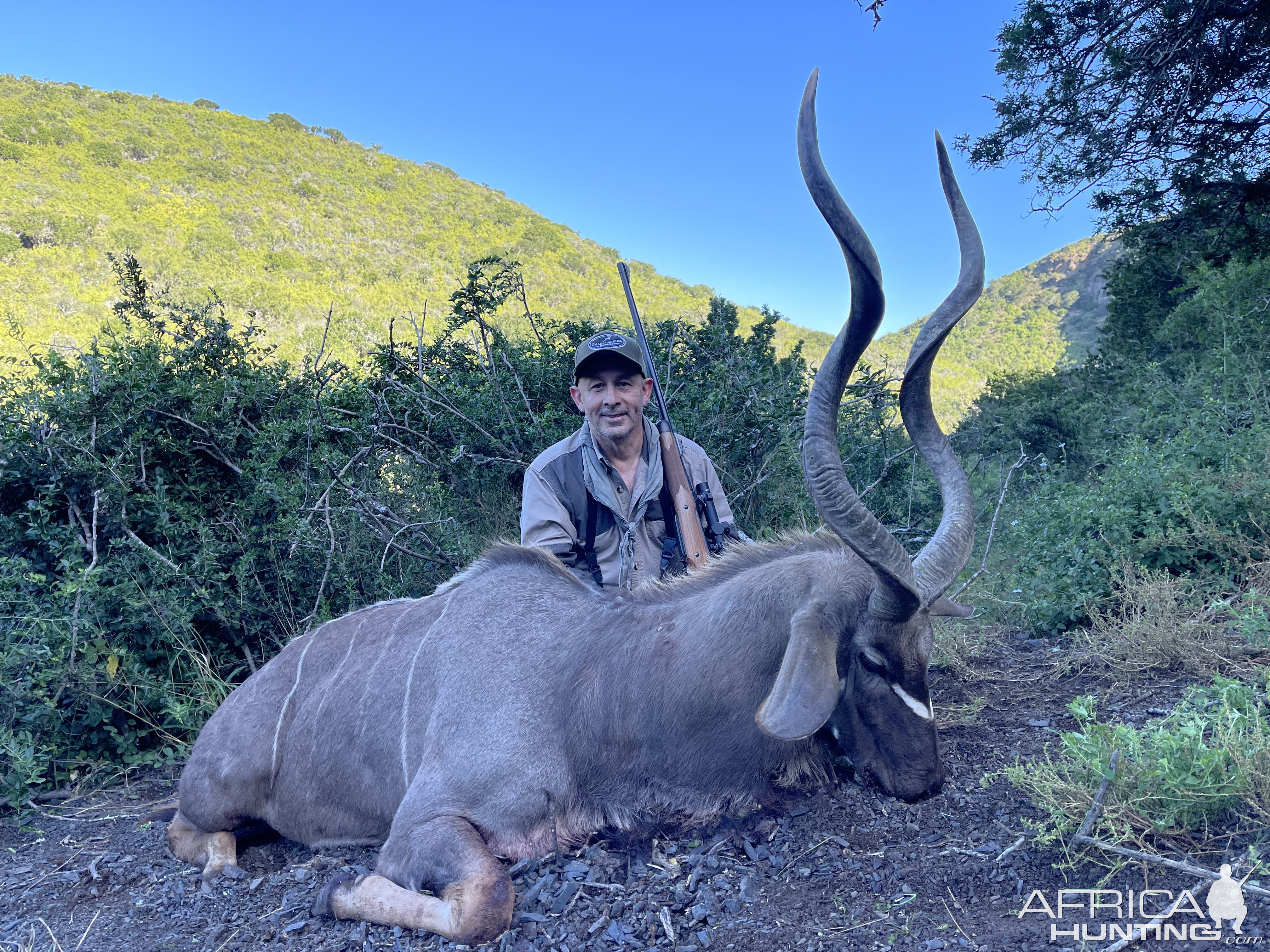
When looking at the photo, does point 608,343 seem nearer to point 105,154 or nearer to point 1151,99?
point 1151,99

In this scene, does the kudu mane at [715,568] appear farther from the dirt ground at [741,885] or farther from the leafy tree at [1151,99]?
the leafy tree at [1151,99]

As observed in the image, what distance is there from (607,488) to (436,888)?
2.33m

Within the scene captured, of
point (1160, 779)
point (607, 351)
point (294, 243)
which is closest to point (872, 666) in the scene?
point (1160, 779)

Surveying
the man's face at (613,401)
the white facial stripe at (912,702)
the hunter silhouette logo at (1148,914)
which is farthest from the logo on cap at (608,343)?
the hunter silhouette logo at (1148,914)

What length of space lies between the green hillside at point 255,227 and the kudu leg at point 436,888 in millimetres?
16892

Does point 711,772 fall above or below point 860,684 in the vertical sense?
below

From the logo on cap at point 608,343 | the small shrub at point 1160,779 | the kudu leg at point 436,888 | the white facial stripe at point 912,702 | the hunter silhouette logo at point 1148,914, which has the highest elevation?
the logo on cap at point 608,343

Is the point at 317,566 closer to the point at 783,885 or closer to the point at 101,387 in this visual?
the point at 101,387

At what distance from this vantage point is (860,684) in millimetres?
3041

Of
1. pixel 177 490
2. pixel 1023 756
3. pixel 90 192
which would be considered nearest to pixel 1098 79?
pixel 1023 756

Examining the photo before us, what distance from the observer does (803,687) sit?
8.90 feet

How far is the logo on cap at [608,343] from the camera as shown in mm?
4629

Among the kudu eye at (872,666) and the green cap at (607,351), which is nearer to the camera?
the kudu eye at (872,666)

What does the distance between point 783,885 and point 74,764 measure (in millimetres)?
4414
